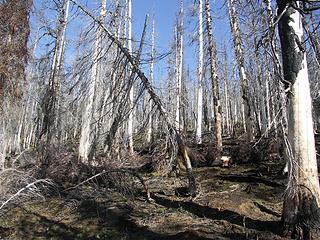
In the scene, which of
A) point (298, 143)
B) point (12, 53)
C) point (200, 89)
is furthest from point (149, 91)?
point (200, 89)

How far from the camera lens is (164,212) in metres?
8.09

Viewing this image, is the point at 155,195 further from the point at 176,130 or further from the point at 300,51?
the point at 300,51

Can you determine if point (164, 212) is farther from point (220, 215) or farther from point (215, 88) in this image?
point (215, 88)

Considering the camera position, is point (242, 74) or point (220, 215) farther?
point (242, 74)

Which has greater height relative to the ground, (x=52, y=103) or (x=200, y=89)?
(x=200, y=89)

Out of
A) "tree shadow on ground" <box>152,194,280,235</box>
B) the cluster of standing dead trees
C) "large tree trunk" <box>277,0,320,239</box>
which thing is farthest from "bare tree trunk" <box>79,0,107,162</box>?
"large tree trunk" <box>277,0,320,239</box>

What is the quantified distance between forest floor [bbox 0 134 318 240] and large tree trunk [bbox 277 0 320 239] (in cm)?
49

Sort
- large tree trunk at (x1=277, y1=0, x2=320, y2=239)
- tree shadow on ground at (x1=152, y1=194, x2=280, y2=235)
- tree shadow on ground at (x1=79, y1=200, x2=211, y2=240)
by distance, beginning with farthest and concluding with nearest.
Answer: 1. tree shadow on ground at (x1=79, y1=200, x2=211, y2=240)
2. tree shadow on ground at (x1=152, y1=194, x2=280, y2=235)
3. large tree trunk at (x1=277, y1=0, x2=320, y2=239)

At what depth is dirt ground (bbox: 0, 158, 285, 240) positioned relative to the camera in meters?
6.78

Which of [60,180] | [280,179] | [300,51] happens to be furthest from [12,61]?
[300,51]

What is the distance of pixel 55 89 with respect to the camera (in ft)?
50.4

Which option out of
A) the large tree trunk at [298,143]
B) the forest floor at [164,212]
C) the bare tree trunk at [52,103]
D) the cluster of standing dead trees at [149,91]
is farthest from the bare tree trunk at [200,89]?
the large tree trunk at [298,143]

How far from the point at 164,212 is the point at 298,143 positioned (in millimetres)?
3527

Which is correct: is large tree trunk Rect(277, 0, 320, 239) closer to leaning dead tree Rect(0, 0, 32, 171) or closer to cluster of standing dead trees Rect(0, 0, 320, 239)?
cluster of standing dead trees Rect(0, 0, 320, 239)
